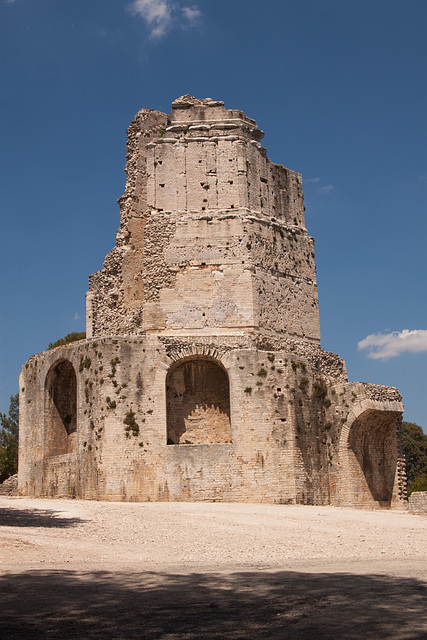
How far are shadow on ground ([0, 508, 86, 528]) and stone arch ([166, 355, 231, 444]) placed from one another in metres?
7.33

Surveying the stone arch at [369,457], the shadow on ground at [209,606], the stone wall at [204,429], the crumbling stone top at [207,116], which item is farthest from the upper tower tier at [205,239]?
the shadow on ground at [209,606]

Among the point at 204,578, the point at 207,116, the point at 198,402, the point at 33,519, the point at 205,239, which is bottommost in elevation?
the point at 204,578

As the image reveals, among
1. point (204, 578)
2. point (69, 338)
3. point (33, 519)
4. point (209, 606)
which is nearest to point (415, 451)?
point (69, 338)

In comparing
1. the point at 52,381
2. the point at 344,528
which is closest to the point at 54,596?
the point at 344,528

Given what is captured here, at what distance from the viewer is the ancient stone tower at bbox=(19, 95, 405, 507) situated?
20.9 metres

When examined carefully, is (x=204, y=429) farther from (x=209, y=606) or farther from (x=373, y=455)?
(x=209, y=606)

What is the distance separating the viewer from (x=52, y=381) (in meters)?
23.9

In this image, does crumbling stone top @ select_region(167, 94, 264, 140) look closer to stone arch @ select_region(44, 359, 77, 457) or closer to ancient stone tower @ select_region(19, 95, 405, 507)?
ancient stone tower @ select_region(19, 95, 405, 507)

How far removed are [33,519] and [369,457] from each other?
13.1m

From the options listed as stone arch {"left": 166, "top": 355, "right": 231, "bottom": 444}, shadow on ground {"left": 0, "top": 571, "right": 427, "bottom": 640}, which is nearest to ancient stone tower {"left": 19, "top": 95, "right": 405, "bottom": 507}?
stone arch {"left": 166, "top": 355, "right": 231, "bottom": 444}

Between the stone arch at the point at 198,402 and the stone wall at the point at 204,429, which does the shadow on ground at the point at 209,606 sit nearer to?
the stone wall at the point at 204,429

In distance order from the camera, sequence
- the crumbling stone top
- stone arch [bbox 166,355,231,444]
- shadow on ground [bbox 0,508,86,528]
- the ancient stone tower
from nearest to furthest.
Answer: shadow on ground [bbox 0,508,86,528]
the ancient stone tower
stone arch [bbox 166,355,231,444]
the crumbling stone top

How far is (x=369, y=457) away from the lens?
23.8 meters

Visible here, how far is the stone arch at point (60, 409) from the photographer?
77.5ft
